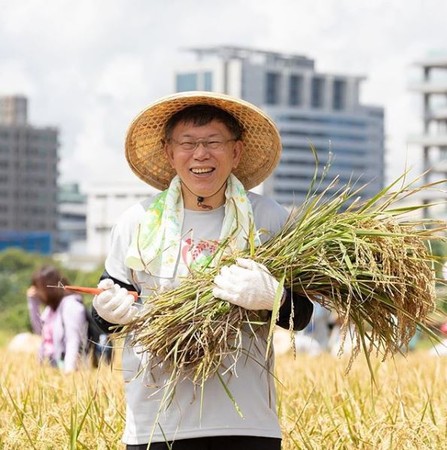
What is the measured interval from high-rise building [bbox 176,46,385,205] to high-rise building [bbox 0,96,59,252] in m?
19.7

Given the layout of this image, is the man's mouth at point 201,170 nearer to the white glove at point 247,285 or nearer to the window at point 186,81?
the white glove at point 247,285

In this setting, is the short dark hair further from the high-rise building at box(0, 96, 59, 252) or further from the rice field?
the high-rise building at box(0, 96, 59, 252)

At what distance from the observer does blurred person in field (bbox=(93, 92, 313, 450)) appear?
13.4 feet

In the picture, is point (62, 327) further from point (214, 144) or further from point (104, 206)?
point (104, 206)

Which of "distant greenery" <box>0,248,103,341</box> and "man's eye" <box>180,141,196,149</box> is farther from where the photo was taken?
"distant greenery" <box>0,248,103,341</box>

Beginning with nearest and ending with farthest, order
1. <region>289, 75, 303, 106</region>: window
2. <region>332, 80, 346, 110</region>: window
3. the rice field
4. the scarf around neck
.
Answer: the scarf around neck < the rice field < <region>289, 75, 303, 106</region>: window < <region>332, 80, 346, 110</region>: window

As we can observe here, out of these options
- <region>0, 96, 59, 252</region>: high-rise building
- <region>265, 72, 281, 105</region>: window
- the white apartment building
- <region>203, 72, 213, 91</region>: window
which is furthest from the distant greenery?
<region>265, 72, 281, 105</region>: window

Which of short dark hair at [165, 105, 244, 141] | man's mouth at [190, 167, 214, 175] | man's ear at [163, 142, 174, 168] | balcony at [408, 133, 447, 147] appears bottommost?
man's mouth at [190, 167, 214, 175]

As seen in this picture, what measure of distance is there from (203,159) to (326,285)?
51cm

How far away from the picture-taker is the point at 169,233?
423cm

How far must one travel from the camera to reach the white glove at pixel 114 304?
413 centimetres

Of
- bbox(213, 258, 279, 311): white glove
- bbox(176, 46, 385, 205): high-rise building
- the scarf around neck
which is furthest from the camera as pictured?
bbox(176, 46, 385, 205): high-rise building

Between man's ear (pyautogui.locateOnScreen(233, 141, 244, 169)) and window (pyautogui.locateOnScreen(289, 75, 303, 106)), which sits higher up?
window (pyautogui.locateOnScreen(289, 75, 303, 106))

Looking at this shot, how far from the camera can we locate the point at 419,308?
14.0ft
